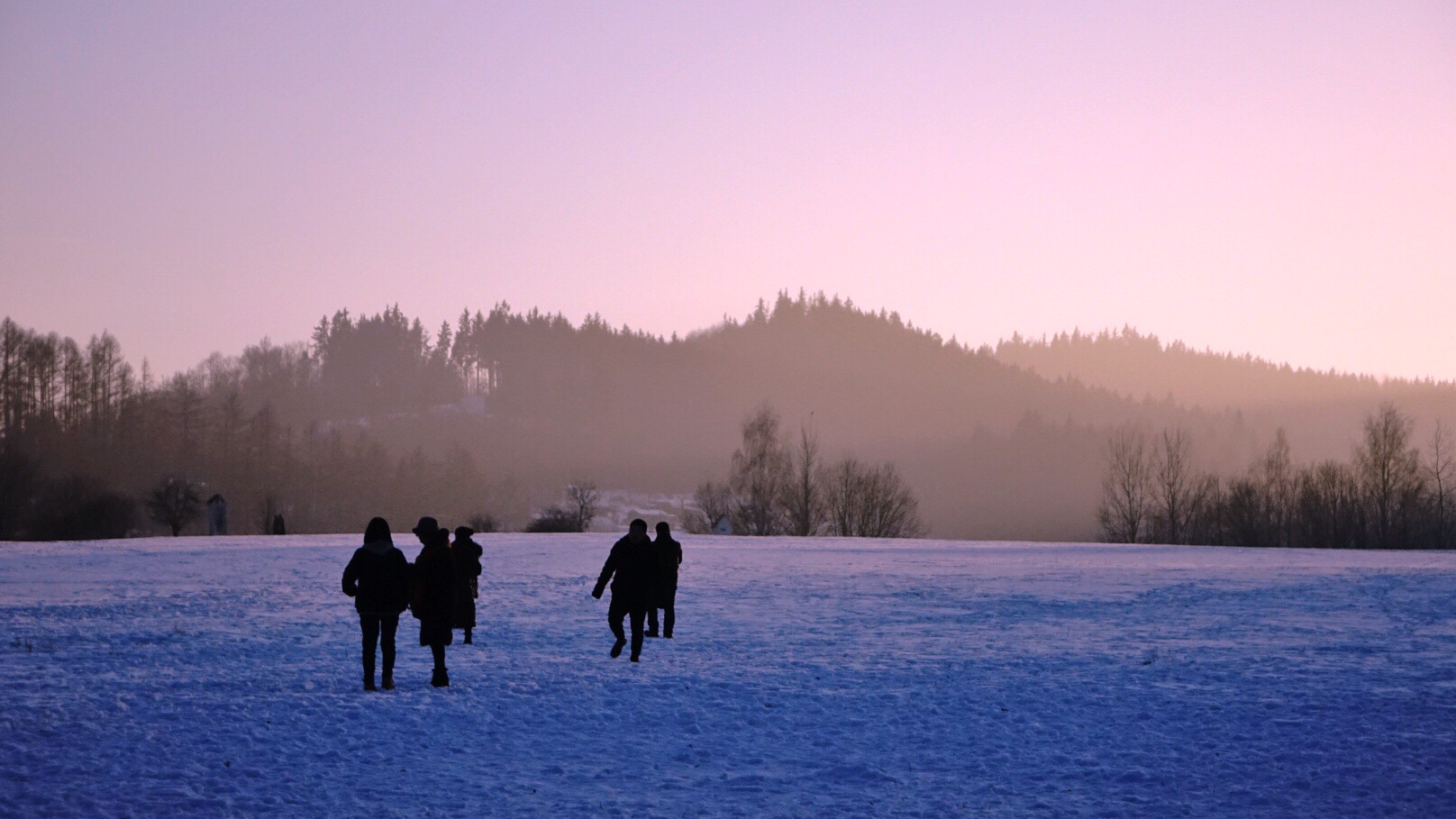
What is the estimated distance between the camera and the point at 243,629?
2016 cm

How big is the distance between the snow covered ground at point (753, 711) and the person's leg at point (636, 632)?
0.27m

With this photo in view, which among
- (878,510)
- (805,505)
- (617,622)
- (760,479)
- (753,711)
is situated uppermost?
(760,479)

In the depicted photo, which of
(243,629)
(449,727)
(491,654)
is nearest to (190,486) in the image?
(243,629)

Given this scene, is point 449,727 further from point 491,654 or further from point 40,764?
point 491,654

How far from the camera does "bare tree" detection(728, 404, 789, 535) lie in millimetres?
93469

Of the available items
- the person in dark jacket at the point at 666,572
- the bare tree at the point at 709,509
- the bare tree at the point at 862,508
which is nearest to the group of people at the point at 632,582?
the person in dark jacket at the point at 666,572

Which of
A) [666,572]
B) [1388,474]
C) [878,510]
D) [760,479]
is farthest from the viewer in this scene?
[760,479]

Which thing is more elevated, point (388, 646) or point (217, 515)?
point (217, 515)

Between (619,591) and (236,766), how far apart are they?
730 cm

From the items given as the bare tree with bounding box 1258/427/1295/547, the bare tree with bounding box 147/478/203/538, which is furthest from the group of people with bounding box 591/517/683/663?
the bare tree with bounding box 1258/427/1295/547

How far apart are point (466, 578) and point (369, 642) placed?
5070mm

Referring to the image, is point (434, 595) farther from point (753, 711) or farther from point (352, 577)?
point (753, 711)

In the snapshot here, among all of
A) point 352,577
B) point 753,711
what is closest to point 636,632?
point 753,711

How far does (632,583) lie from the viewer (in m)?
16.9
